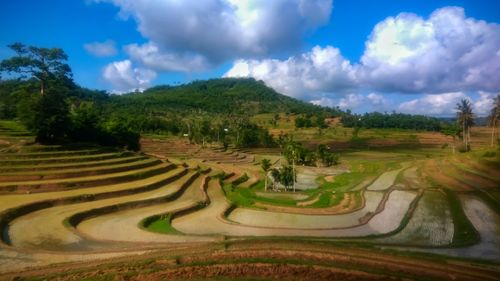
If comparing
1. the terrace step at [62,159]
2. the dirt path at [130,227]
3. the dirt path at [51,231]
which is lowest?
the dirt path at [130,227]

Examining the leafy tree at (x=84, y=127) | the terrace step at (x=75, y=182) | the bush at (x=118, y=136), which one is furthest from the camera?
the bush at (x=118, y=136)

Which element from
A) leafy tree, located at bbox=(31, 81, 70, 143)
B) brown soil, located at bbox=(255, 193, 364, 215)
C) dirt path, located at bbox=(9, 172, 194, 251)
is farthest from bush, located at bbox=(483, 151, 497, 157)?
leafy tree, located at bbox=(31, 81, 70, 143)

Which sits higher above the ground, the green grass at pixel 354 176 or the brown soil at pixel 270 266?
the brown soil at pixel 270 266

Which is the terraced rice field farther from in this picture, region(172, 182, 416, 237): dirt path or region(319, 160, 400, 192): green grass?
region(319, 160, 400, 192): green grass

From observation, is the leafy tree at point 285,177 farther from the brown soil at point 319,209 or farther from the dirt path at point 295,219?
the dirt path at point 295,219

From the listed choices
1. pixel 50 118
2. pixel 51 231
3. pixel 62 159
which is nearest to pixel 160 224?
pixel 51 231

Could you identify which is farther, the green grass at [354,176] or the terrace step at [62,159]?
the green grass at [354,176]

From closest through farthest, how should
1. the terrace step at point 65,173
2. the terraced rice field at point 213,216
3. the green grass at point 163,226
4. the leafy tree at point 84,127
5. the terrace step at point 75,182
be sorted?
the terraced rice field at point 213,216 → the green grass at point 163,226 → the terrace step at point 75,182 → the terrace step at point 65,173 → the leafy tree at point 84,127

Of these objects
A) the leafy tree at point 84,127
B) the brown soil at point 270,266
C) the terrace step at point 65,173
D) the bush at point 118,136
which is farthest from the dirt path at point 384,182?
the leafy tree at point 84,127

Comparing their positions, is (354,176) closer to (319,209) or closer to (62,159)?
(319,209)
